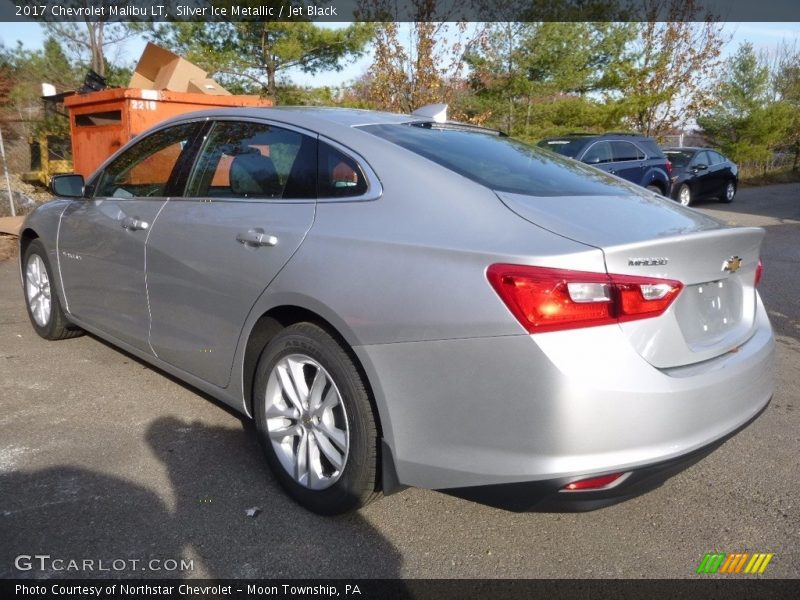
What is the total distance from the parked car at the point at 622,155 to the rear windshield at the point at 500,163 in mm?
9436

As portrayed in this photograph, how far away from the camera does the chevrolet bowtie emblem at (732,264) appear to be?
252cm

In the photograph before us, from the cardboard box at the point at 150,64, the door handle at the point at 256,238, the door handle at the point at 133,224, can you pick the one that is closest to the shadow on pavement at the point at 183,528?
the door handle at the point at 256,238

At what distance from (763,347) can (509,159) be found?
1.28 meters

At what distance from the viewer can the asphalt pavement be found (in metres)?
2.51

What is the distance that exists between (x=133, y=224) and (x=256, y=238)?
113 centimetres

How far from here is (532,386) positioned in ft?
6.94

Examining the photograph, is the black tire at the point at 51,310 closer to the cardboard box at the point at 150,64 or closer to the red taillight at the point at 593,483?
the red taillight at the point at 593,483

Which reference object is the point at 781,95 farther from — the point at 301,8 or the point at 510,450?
the point at 510,450

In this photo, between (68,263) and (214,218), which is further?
(68,263)

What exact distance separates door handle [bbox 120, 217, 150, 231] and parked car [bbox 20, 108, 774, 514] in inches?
4.1

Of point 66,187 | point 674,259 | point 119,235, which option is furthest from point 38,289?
point 674,259

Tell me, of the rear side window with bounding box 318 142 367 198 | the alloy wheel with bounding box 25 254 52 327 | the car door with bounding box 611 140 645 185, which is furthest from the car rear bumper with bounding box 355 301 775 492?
the car door with bounding box 611 140 645 185

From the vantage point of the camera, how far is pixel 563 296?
211cm

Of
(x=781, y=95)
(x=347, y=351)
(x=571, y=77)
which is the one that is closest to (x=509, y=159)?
(x=347, y=351)
